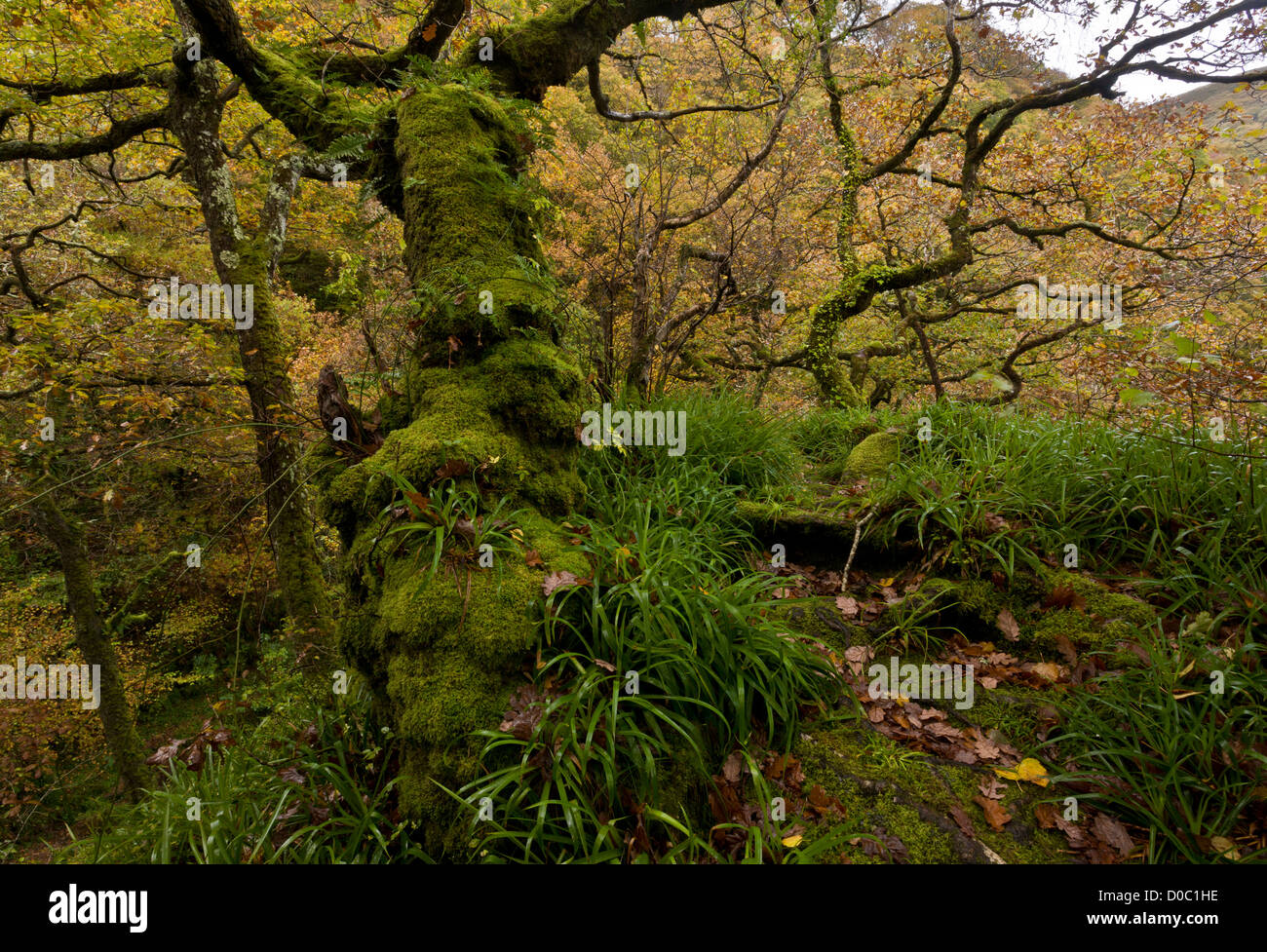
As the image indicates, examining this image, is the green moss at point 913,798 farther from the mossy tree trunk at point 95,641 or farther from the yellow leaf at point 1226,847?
the mossy tree trunk at point 95,641

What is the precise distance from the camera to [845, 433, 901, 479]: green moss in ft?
13.6

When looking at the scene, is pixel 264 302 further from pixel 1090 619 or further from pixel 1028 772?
pixel 1090 619

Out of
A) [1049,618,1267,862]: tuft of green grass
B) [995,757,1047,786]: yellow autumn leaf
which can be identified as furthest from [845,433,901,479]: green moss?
[995,757,1047,786]: yellow autumn leaf

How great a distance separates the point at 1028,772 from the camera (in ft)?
6.75

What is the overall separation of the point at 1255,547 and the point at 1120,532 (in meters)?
0.51

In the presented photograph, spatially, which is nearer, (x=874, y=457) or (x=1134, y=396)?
(x=1134, y=396)

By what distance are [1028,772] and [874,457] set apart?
2645 millimetres

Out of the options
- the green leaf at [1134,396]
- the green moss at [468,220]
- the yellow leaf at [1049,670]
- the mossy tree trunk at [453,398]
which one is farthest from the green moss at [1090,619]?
the green moss at [468,220]

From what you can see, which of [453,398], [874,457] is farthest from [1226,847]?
[453,398]

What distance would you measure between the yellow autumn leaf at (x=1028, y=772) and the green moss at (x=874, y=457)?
2.23 metres

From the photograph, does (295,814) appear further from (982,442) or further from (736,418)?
(982,442)

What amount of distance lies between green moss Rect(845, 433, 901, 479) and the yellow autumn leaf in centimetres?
223
